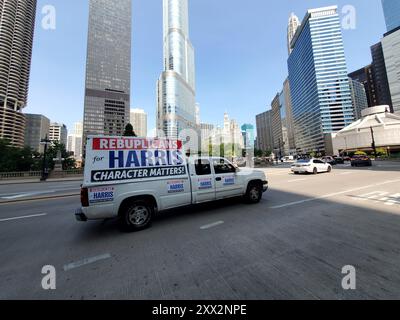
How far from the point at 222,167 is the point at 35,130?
18420 cm

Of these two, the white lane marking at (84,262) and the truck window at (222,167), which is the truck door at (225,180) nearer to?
the truck window at (222,167)

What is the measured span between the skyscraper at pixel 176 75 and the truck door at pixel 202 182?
10227 centimetres

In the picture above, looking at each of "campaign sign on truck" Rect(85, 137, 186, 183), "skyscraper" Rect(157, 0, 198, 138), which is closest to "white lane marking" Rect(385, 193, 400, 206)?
"campaign sign on truck" Rect(85, 137, 186, 183)

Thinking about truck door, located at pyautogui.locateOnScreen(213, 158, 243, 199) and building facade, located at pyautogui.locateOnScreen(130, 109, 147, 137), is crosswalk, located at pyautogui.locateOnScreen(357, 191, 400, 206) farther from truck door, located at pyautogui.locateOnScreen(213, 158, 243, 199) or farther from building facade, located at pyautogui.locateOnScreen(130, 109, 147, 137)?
building facade, located at pyautogui.locateOnScreen(130, 109, 147, 137)

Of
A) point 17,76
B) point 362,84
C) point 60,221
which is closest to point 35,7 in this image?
point 17,76

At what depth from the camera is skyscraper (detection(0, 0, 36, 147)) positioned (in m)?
88.7

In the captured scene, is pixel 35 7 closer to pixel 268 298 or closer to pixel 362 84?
pixel 268 298

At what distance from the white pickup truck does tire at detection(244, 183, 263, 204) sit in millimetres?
1059

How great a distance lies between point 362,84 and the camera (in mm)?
151625

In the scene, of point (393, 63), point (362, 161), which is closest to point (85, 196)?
point (362, 161)

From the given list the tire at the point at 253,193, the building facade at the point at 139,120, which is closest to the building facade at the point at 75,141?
the building facade at the point at 139,120

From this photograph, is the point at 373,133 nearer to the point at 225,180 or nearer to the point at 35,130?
the point at 225,180

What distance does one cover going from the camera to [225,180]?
632 cm

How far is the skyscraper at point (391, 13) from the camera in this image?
12062 cm
